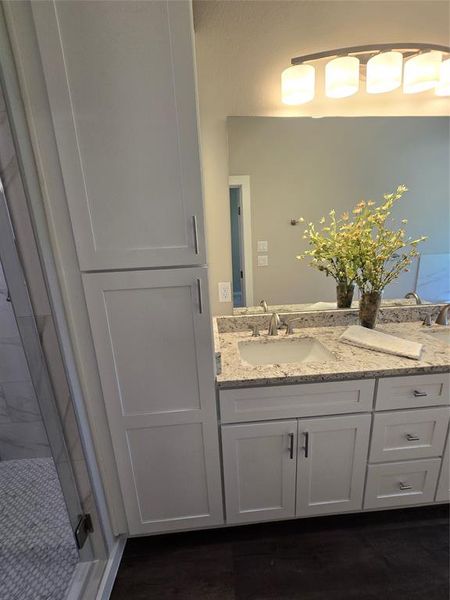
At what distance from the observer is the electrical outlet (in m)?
1.57

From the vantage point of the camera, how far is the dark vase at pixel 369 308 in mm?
1443

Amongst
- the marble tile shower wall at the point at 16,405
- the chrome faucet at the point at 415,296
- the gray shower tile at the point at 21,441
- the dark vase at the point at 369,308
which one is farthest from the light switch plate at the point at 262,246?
→ the gray shower tile at the point at 21,441

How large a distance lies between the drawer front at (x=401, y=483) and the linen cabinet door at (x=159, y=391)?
732 mm

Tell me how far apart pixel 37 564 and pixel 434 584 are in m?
1.77

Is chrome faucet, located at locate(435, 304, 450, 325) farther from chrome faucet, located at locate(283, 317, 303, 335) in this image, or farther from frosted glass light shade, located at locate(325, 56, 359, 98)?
frosted glass light shade, located at locate(325, 56, 359, 98)

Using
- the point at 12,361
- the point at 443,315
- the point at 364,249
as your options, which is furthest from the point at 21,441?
the point at 443,315

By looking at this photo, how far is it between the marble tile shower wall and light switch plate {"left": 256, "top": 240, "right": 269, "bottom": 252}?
136cm

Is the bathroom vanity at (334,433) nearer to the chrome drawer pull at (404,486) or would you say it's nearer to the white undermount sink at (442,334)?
the chrome drawer pull at (404,486)

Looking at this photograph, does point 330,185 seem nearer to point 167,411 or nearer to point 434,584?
point 167,411

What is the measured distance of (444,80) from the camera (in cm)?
137

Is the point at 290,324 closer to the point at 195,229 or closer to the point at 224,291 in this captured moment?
the point at 224,291

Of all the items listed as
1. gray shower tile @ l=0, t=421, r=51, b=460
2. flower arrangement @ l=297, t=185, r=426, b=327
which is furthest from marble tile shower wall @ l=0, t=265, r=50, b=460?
flower arrangement @ l=297, t=185, r=426, b=327

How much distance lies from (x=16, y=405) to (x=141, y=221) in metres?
1.57

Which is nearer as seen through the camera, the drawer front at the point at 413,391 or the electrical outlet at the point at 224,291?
the drawer front at the point at 413,391
